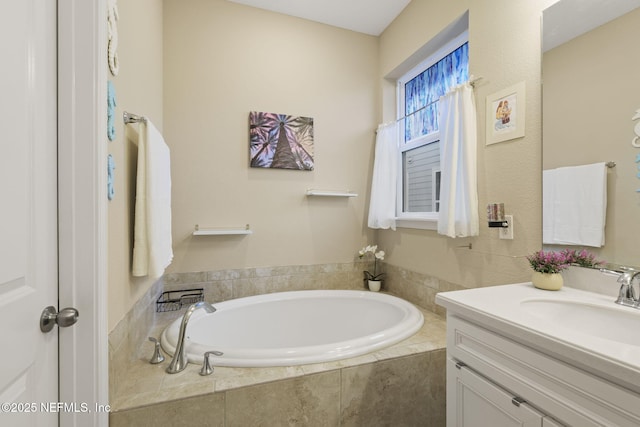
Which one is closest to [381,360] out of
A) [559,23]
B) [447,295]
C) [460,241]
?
[447,295]

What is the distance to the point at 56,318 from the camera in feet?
2.67

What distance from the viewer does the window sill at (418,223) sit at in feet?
6.48

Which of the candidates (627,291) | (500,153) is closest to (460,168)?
(500,153)

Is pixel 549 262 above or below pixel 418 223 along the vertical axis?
below

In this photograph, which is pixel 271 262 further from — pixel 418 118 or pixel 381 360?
pixel 418 118

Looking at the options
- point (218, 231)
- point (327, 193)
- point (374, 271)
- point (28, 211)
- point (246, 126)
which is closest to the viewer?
point (28, 211)

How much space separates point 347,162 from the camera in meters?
2.52

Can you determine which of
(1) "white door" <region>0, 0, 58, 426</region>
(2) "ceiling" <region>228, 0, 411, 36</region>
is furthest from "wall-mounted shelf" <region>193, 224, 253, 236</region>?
(2) "ceiling" <region>228, 0, 411, 36</region>

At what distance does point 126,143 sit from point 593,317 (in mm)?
2048

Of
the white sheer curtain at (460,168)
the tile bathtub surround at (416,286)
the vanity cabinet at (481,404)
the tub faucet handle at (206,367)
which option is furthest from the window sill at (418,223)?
the tub faucet handle at (206,367)

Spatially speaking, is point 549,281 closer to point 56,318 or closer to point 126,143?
point 56,318

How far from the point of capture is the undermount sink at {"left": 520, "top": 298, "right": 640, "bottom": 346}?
867 mm

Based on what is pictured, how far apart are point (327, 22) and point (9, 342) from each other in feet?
9.28

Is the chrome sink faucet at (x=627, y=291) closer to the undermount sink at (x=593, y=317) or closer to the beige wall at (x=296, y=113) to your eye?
the undermount sink at (x=593, y=317)
